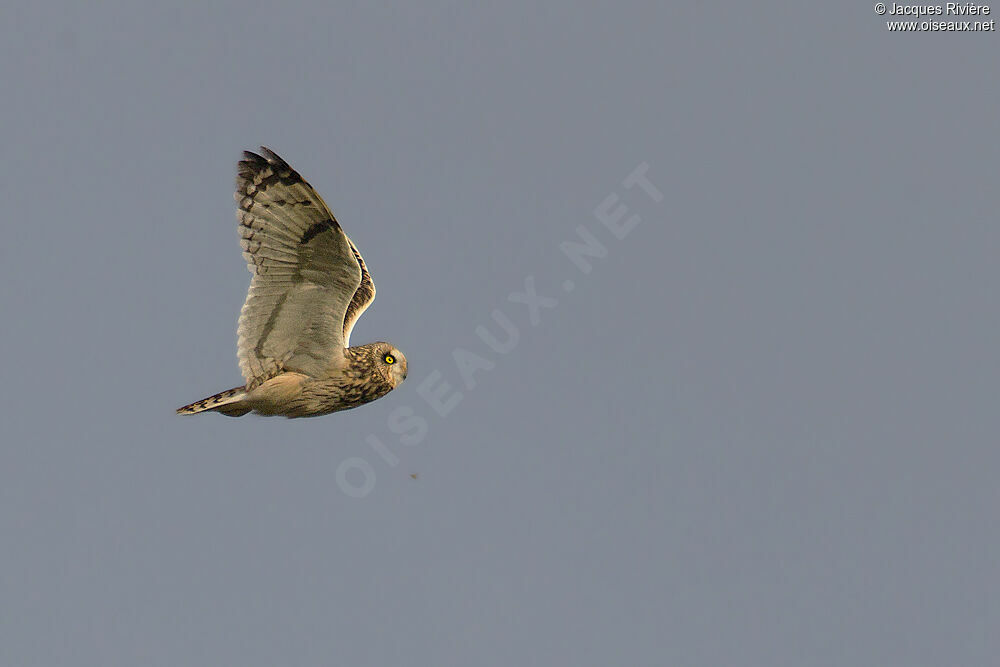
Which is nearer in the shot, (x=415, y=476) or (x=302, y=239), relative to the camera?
(x=302, y=239)

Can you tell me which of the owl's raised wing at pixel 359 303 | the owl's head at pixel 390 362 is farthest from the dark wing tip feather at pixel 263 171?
the owl's head at pixel 390 362

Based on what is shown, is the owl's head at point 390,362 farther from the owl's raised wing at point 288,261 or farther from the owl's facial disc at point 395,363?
the owl's raised wing at point 288,261

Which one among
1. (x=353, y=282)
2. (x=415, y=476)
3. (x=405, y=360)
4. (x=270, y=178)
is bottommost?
(x=415, y=476)

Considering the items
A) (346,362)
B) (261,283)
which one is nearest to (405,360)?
(346,362)

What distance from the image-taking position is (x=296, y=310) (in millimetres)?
8914

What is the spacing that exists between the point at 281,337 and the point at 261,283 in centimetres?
52

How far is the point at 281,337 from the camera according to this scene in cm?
907

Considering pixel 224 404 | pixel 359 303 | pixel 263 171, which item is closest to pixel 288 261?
pixel 263 171

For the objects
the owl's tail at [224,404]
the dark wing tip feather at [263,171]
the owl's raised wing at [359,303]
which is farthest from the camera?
the owl's raised wing at [359,303]

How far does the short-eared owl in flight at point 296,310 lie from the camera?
862 cm

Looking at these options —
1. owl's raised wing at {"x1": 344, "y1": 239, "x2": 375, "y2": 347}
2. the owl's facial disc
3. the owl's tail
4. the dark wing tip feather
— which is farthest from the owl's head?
the dark wing tip feather

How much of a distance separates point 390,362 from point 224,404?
136 cm

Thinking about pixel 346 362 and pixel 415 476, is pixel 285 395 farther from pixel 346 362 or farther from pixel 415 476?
pixel 415 476

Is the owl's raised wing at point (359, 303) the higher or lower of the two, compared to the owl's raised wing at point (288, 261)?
lower
